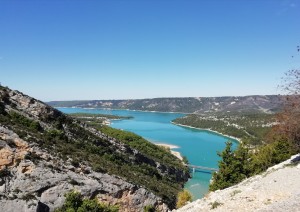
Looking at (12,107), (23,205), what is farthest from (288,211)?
(12,107)

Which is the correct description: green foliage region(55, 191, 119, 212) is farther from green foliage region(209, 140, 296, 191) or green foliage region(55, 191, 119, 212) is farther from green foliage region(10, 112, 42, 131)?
green foliage region(10, 112, 42, 131)

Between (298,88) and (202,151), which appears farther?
(202,151)

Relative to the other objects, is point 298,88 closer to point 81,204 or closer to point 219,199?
point 219,199

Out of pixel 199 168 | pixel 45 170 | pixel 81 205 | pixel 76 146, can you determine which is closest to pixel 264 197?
pixel 81 205

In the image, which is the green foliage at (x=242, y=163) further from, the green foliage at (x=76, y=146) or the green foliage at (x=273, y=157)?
the green foliage at (x=76, y=146)

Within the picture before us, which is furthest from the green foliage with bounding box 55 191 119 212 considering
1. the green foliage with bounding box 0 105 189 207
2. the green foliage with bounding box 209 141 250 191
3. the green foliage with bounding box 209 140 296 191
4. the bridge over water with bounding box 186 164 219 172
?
the bridge over water with bounding box 186 164 219 172

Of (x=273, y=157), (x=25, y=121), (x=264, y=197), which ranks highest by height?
(x=25, y=121)

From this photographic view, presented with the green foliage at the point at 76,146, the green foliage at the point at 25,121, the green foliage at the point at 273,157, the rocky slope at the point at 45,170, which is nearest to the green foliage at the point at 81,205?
the rocky slope at the point at 45,170

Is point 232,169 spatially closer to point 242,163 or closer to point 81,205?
point 242,163
